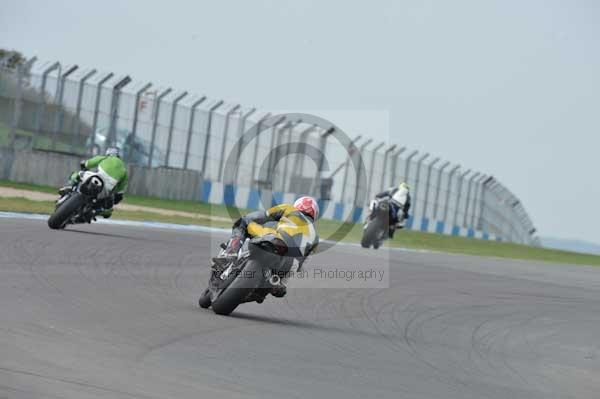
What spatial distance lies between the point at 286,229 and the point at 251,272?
1.59ft

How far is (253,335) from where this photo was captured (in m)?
9.48

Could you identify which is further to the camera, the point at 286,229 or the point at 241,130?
the point at 241,130

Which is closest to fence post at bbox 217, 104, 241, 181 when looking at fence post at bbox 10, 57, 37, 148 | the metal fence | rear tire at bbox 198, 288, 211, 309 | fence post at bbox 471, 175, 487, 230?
the metal fence

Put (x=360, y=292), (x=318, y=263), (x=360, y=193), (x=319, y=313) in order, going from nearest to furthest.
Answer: (x=319, y=313), (x=360, y=292), (x=318, y=263), (x=360, y=193)

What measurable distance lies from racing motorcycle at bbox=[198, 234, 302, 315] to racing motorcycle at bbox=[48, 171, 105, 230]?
21.5 feet

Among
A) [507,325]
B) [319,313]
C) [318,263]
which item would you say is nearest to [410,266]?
[318,263]

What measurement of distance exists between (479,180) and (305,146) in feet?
38.4

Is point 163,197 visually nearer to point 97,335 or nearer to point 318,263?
point 318,263

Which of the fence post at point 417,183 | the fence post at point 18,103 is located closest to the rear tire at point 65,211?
the fence post at point 18,103

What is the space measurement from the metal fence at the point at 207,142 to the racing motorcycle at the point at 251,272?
1857 cm

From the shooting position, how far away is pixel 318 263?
1850 centimetres

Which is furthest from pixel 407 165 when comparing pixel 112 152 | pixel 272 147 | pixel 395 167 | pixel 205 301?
pixel 205 301

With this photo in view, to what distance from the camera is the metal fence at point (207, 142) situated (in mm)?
28875

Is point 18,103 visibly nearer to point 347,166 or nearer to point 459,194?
point 347,166
